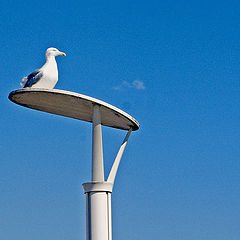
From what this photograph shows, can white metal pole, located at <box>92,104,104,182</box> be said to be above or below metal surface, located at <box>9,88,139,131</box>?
below

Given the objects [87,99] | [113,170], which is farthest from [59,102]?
[113,170]

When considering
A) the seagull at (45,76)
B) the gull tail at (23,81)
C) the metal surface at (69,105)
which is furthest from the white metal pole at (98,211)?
the gull tail at (23,81)

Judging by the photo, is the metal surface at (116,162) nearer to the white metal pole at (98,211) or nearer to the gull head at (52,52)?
the white metal pole at (98,211)

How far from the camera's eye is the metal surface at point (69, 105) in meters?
13.4

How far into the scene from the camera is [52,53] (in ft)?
51.2

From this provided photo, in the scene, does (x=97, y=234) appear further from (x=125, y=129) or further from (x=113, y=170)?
(x=125, y=129)

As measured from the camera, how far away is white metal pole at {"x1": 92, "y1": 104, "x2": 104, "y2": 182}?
1345cm

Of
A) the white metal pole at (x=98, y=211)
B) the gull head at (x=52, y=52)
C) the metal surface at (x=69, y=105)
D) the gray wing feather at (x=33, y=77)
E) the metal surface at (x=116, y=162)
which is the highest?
the gull head at (x=52, y=52)

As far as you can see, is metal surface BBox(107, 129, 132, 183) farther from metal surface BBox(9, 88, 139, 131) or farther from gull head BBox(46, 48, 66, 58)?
gull head BBox(46, 48, 66, 58)

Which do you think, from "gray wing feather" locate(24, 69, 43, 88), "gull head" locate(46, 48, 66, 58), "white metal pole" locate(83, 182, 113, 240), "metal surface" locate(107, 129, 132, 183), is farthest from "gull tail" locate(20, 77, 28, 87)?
"white metal pole" locate(83, 182, 113, 240)

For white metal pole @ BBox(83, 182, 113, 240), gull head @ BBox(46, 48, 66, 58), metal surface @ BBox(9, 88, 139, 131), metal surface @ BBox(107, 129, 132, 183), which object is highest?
gull head @ BBox(46, 48, 66, 58)

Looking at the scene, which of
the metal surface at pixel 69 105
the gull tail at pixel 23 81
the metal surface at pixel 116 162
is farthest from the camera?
the gull tail at pixel 23 81

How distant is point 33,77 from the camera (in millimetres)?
14578

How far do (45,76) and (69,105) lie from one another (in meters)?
1.40
